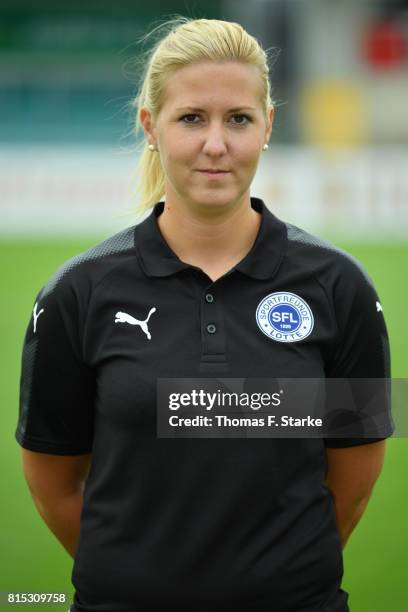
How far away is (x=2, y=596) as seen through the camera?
379cm

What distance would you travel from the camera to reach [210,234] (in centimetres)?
243

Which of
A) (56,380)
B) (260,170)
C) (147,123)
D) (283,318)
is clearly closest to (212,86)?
(147,123)

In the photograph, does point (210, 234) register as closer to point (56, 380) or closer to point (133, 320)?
point (133, 320)

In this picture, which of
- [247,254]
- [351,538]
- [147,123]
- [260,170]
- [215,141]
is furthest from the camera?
[260,170]

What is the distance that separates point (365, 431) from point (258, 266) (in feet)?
1.64

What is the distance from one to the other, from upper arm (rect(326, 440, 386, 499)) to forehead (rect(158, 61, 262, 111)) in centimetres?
86

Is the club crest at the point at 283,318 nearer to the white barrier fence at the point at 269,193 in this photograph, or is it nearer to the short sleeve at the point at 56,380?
the short sleeve at the point at 56,380

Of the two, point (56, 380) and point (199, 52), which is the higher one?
point (199, 52)

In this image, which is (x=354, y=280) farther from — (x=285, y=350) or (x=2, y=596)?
(x=2, y=596)

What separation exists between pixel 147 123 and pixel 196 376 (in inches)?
25.3

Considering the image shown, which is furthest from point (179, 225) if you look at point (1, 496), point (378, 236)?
point (378, 236)

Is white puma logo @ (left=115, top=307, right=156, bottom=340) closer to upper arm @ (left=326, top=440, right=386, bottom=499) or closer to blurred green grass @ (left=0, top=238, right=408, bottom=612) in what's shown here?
upper arm @ (left=326, top=440, right=386, bottom=499)

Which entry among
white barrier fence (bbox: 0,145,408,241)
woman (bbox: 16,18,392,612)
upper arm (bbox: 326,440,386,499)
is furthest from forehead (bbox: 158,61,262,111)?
white barrier fence (bbox: 0,145,408,241)

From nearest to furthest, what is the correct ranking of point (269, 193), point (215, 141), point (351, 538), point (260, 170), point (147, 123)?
1. point (215, 141)
2. point (147, 123)
3. point (351, 538)
4. point (269, 193)
5. point (260, 170)
